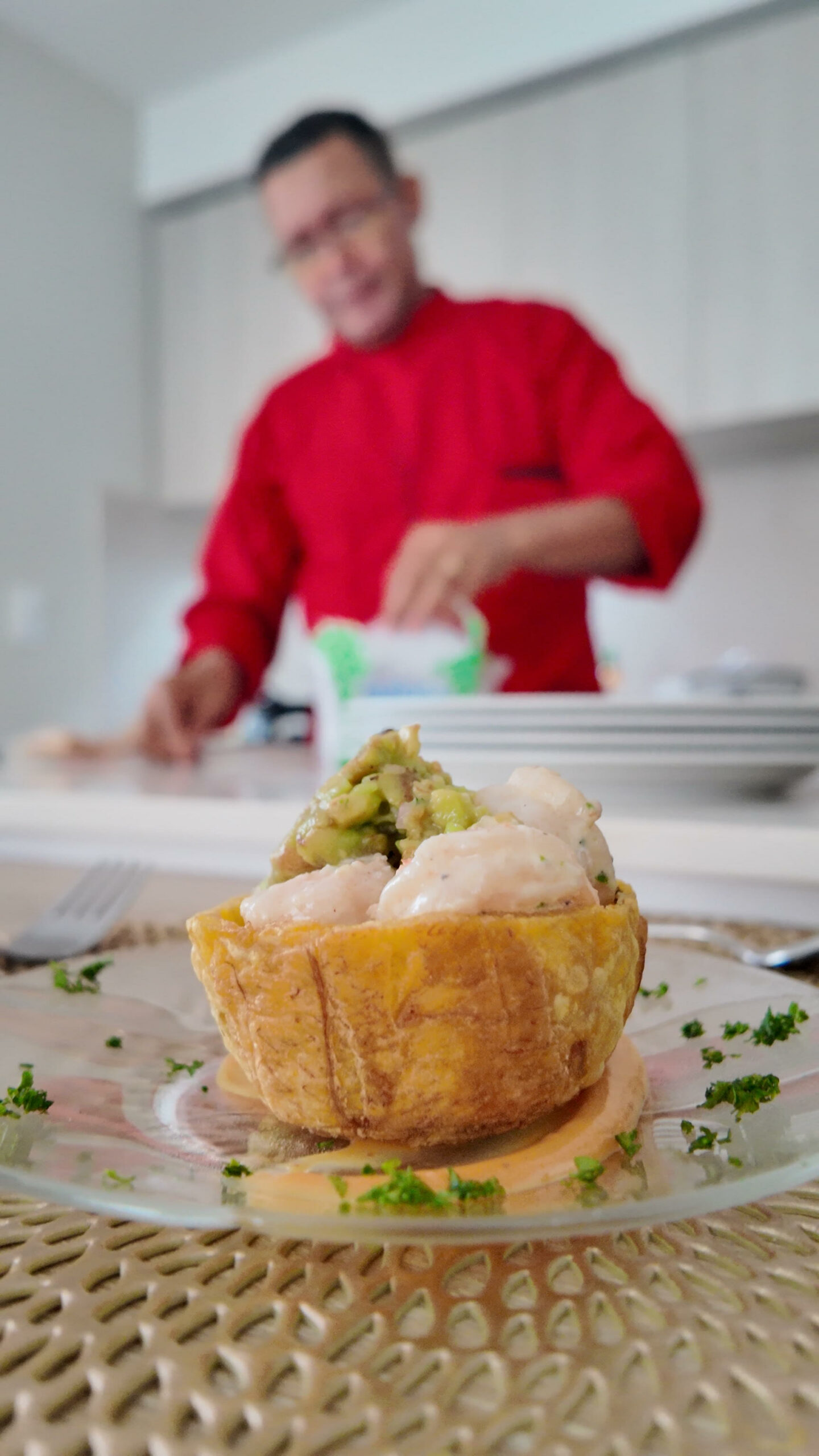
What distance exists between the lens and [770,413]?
3.56 m

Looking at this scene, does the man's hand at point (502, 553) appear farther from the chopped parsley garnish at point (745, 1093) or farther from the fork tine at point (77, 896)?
the chopped parsley garnish at point (745, 1093)

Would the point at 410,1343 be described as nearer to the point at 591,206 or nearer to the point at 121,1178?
the point at 121,1178

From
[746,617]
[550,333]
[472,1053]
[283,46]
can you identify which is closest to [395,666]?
[472,1053]

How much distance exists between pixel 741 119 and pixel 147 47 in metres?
2.23

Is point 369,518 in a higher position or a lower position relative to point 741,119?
lower

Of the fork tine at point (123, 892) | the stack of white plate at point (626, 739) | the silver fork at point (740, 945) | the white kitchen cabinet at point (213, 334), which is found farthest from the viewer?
the white kitchen cabinet at point (213, 334)

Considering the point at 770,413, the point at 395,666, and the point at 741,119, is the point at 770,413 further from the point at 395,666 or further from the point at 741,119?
the point at 395,666

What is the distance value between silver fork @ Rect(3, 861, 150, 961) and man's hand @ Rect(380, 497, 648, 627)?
0.96 meters

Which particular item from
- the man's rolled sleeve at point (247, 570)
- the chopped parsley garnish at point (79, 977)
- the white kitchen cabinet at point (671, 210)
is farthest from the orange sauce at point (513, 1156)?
the white kitchen cabinet at point (671, 210)

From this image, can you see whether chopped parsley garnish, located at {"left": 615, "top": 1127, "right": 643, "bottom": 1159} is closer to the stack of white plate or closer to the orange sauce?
the orange sauce

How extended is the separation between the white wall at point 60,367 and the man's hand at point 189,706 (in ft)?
6.09

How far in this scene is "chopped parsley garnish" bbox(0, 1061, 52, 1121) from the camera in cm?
37

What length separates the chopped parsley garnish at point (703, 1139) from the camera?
0.33 meters

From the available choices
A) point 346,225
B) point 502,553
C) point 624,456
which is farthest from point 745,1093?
point 346,225
